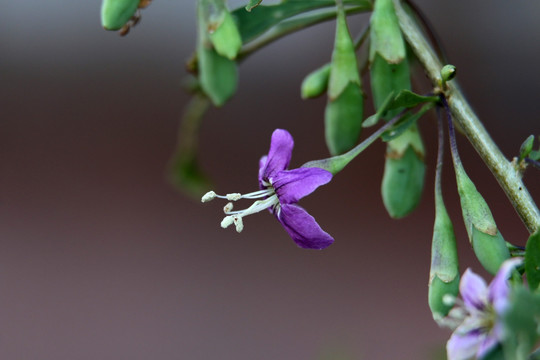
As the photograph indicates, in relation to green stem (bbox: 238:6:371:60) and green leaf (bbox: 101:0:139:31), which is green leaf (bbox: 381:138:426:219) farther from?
green leaf (bbox: 101:0:139:31)

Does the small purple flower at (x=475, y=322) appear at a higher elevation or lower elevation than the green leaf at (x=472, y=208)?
lower

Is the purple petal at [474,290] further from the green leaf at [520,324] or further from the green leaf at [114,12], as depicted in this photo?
the green leaf at [114,12]

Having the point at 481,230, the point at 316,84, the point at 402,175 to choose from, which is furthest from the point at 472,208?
the point at 316,84

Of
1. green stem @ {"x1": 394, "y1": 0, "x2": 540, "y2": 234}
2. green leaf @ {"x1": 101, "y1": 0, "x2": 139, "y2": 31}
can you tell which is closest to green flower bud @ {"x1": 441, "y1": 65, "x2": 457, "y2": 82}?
green stem @ {"x1": 394, "y1": 0, "x2": 540, "y2": 234}

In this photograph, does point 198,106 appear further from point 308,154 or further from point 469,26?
point 469,26

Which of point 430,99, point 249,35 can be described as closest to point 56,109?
point 249,35

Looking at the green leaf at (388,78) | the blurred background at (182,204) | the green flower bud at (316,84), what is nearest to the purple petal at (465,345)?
the green leaf at (388,78)
